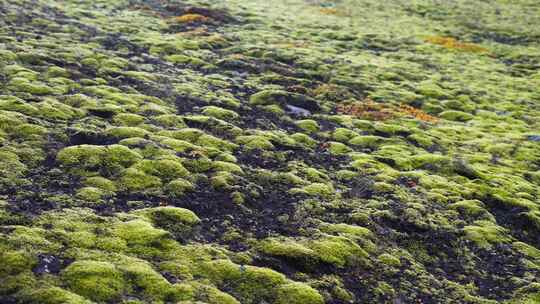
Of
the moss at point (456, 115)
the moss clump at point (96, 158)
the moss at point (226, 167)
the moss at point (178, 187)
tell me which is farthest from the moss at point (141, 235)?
the moss at point (456, 115)

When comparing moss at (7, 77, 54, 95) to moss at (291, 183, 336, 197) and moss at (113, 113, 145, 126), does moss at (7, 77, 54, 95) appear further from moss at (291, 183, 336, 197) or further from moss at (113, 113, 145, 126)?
moss at (291, 183, 336, 197)

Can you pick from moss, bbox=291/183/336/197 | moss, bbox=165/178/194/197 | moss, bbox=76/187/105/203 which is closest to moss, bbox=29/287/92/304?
moss, bbox=76/187/105/203

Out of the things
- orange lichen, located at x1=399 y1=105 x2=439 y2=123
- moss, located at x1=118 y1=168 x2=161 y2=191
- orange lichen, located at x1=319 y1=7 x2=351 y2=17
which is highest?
orange lichen, located at x1=319 y1=7 x2=351 y2=17

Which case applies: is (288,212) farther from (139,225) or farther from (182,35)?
(182,35)

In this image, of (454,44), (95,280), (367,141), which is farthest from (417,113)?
(95,280)

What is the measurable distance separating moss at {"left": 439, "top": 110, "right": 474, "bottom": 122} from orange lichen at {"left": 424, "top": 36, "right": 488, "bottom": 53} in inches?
768

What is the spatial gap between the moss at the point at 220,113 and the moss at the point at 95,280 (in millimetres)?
12808

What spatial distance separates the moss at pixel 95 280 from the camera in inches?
439

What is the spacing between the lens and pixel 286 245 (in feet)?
48.2

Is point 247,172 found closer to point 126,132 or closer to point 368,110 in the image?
point 126,132

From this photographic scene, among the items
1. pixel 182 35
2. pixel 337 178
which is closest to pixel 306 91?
pixel 337 178

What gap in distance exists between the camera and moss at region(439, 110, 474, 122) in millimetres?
29953

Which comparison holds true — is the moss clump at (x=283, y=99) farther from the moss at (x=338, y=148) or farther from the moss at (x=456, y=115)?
the moss at (x=456, y=115)

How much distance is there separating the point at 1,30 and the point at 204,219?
22566mm
